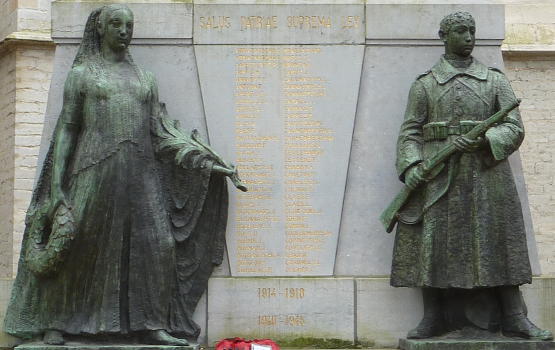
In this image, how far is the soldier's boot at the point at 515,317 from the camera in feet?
31.0

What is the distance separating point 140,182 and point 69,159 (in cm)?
62

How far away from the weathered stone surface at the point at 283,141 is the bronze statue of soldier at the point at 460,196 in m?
0.65

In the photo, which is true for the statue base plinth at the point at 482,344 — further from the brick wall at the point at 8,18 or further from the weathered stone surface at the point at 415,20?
the brick wall at the point at 8,18

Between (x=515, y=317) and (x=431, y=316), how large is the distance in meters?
0.70

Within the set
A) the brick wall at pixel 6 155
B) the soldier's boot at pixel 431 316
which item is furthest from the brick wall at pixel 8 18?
the soldier's boot at pixel 431 316

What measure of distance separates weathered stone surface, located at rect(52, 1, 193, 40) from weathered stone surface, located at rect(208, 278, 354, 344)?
224 cm

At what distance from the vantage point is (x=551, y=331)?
9.91 metres

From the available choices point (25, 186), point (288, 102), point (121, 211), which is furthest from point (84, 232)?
point (25, 186)

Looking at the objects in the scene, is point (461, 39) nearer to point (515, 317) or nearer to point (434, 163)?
point (434, 163)

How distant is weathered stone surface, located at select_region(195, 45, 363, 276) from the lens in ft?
33.0

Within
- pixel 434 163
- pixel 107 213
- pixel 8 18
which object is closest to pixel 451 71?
pixel 434 163

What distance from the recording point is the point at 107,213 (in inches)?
371

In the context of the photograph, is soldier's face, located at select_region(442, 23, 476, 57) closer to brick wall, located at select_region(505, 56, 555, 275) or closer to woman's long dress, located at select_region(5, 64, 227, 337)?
woman's long dress, located at select_region(5, 64, 227, 337)

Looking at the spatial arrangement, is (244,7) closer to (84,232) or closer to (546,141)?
(84,232)
